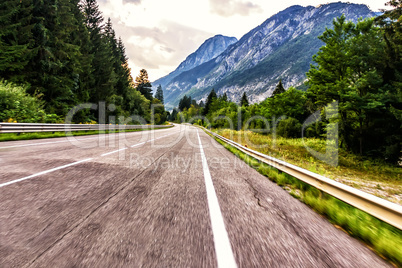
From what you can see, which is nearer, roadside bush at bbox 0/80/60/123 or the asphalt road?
A: the asphalt road

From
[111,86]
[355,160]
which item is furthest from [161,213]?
[111,86]

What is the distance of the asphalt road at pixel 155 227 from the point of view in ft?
5.40

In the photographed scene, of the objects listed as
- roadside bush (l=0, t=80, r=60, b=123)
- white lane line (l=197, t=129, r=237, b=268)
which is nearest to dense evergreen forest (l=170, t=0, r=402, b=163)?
white lane line (l=197, t=129, r=237, b=268)

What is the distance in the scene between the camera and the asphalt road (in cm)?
165

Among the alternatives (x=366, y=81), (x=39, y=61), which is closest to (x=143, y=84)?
(x=39, y=61)

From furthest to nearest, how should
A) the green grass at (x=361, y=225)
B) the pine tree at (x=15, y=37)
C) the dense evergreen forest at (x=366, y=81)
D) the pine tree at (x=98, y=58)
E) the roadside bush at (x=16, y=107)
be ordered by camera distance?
1. the pine tree at (x=98, y=58)
2. the dense evergreen forest at (x=366, y=81)
3. the pine tree at (x=15, y=37)
4. the roadside bush at (x=16, y=107)
5. the green grass at (x=361, y=225)

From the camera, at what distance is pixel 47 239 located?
1.80 metres

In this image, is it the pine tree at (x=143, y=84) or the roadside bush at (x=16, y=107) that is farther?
the pine tree at (x=143, y=84)

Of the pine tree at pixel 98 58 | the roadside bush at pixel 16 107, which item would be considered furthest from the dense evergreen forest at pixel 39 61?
the pine tree at pixel 98 58

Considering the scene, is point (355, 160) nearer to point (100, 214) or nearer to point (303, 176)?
point (303, 176)

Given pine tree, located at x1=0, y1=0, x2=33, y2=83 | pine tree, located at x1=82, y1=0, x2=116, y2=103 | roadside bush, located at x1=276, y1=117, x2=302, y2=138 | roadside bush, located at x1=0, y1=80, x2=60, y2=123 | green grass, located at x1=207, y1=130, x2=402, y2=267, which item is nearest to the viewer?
green grass, located at x1=207, y1=130, x2=402, y2=267

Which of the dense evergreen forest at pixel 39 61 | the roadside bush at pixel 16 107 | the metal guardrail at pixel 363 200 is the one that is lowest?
the metal guardrail at pixel 363 200

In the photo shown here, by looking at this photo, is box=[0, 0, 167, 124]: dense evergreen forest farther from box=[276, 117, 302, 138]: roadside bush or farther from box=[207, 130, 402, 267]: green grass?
box=[276, 117, 302, 138]: roadside bush

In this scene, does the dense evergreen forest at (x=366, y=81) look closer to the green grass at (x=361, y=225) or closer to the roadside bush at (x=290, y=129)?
the roadside bush at (x=290, y=129)
